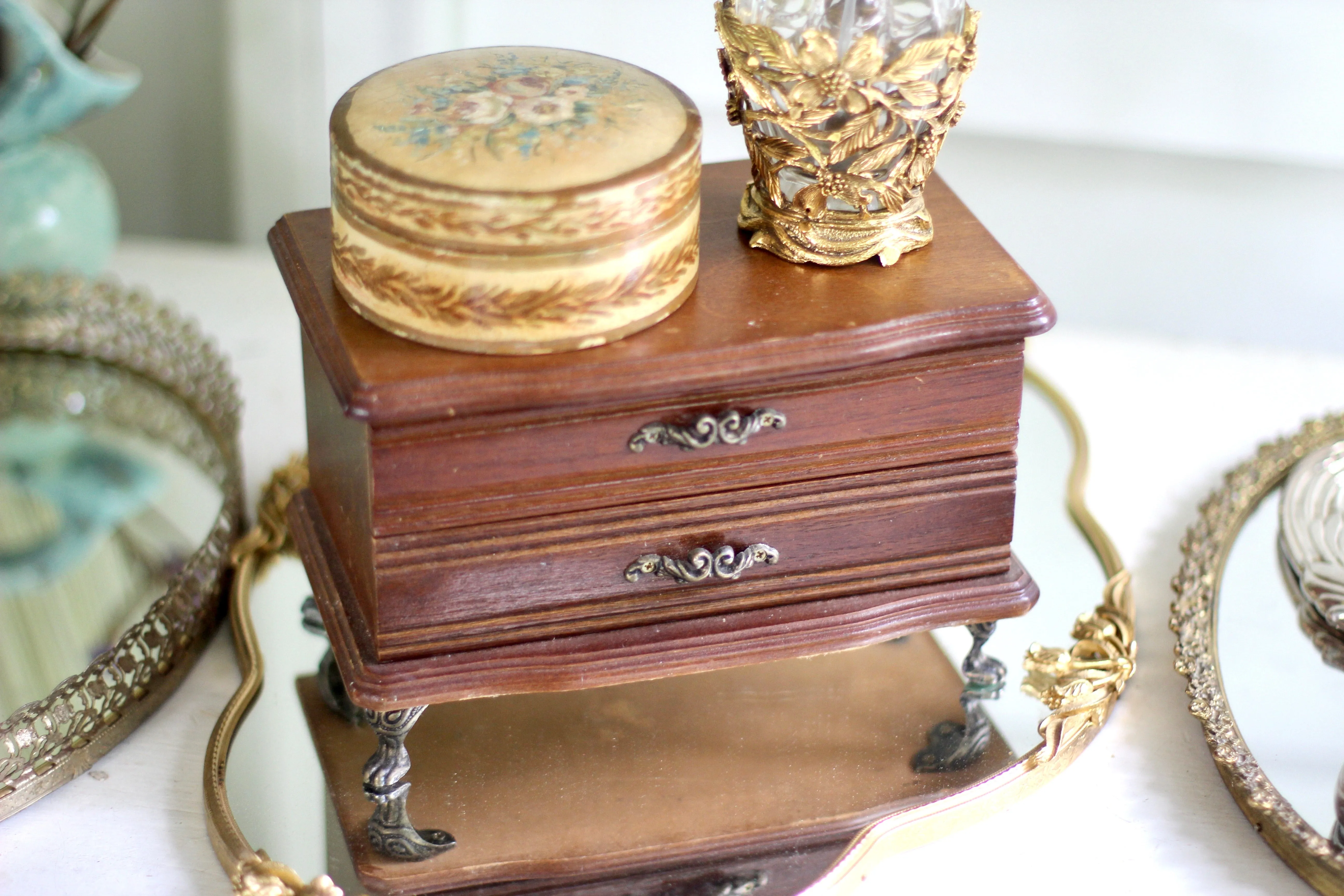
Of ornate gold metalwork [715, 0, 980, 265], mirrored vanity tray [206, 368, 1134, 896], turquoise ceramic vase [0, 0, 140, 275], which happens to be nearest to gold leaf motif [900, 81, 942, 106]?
ornate gold metalwork [715, 0, 980, 265]

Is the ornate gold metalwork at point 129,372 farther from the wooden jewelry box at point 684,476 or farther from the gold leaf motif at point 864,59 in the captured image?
the gold leaf motif at point 864,59

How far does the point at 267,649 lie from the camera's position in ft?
3.39

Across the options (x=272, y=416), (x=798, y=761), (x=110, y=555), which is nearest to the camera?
(x=798, y=761)

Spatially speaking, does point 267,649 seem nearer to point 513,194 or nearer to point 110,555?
point 110,555

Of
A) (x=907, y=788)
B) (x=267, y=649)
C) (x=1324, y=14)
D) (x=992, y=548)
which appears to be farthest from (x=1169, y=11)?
(x=267, y=649)

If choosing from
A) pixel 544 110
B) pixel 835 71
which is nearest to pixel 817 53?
pixel 835 71

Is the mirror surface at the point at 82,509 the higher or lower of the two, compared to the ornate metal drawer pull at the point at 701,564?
lower

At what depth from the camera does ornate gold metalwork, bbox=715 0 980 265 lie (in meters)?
0.79

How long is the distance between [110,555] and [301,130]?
0.51 m

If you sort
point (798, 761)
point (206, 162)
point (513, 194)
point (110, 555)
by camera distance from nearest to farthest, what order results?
point (513, 194), point (798, 761), point (110, 555), point (206, 162)

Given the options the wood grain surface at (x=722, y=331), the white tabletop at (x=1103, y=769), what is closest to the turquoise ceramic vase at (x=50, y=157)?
the white tabletop at (x=1103, y=769)

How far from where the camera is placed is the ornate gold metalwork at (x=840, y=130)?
79cm

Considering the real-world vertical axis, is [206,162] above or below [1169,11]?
below

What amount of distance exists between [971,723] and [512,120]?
50 centimetres
